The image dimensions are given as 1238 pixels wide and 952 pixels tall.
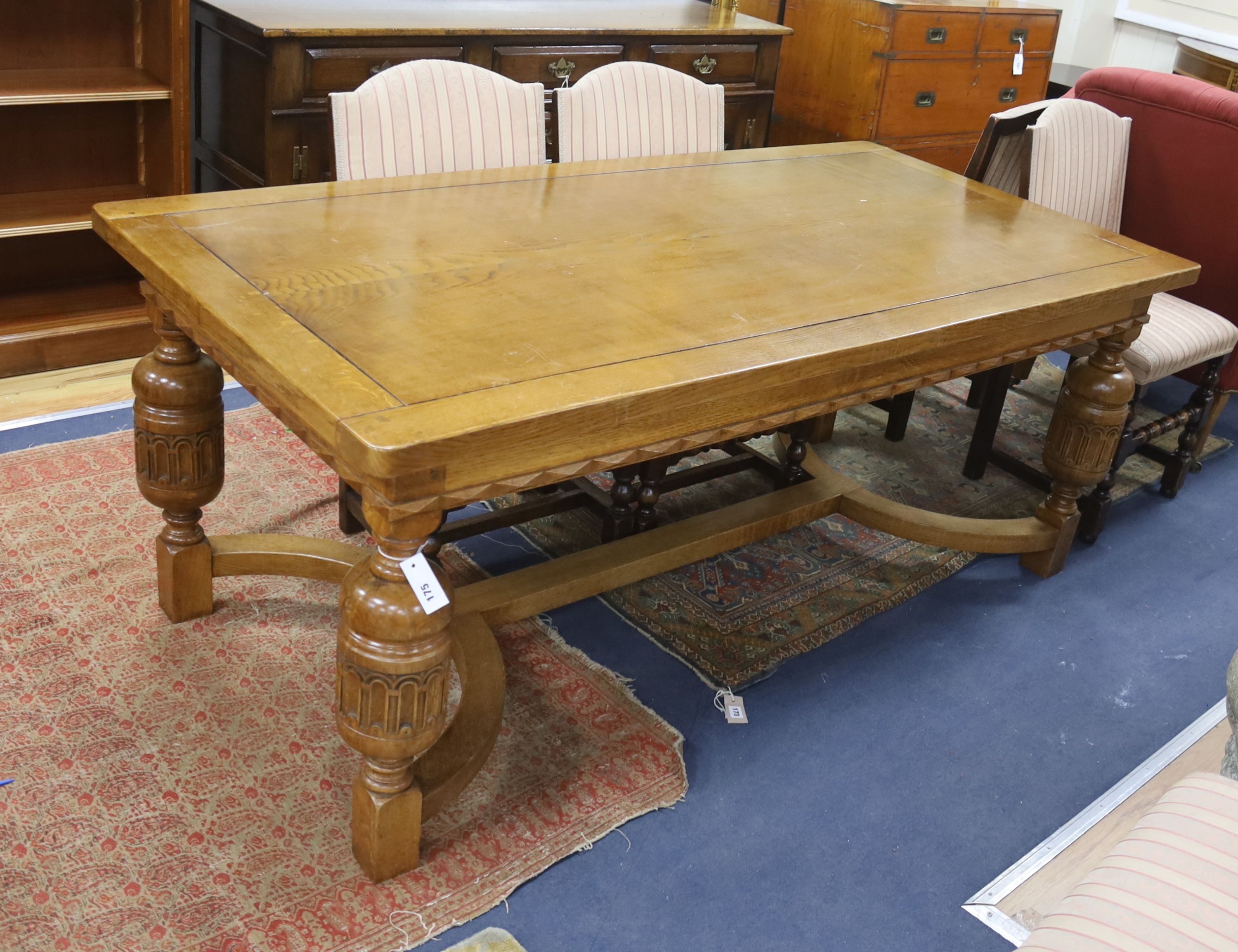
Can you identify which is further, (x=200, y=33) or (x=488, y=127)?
(x=200, y=33)

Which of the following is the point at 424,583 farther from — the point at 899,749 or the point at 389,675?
the point at 899,749

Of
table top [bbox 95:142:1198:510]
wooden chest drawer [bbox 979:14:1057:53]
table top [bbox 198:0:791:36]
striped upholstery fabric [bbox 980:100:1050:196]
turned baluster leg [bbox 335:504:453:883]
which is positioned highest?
wooden chest drawer [bbox 979:14:1057:53]

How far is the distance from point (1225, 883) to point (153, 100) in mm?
3063

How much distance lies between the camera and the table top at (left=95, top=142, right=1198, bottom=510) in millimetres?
1465

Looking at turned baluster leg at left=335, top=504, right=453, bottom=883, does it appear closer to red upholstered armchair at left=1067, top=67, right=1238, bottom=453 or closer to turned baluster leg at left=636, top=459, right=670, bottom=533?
turned baluster leg at left=636, top=459, right=670, bottom=533

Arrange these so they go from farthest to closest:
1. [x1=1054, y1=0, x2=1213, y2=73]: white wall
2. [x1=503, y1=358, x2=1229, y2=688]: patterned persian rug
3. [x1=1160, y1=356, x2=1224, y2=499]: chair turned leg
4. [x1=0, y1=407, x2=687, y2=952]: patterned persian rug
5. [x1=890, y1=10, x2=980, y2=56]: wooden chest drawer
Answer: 1. [x1=1054, y1=0, x2=1213, y2=73]: white wall
2. [x1=890, y1=10, x2=980, y2=56]: wooden chest drawer
3. [x1=1160, y1=356, x2=1224, y2=499]: chair turned leg
4. [x1=503, y1=358, x2=1229, y2=688]: patterned persian rug
5. [x1=0, y1=407, x2=687, y2=952]: patterned persian rug

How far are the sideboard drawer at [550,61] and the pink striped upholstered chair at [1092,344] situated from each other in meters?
1.15

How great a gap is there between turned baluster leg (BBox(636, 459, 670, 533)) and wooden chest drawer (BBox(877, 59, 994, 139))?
2.33m

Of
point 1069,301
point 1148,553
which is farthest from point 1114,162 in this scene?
point 1069,301

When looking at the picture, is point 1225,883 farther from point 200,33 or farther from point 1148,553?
point 200,33

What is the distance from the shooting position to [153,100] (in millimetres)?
3199

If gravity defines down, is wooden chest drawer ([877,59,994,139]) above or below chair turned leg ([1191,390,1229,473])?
above

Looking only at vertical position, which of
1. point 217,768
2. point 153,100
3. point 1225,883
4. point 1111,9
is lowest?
point 217,768

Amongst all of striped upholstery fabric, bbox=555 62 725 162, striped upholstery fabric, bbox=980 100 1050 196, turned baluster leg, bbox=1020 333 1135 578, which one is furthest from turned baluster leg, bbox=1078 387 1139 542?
striped upholstery fabric, bbox=555 62 725 162
